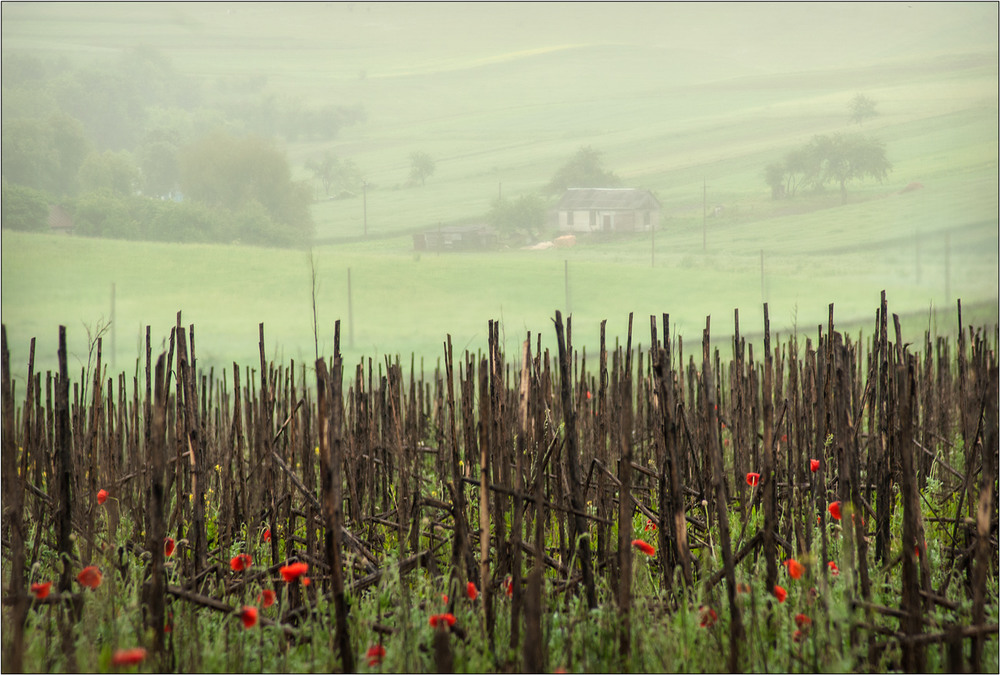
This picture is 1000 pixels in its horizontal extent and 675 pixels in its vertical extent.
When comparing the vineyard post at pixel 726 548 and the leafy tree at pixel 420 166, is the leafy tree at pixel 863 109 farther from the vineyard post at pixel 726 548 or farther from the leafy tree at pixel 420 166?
the vineyard post at pixel 726 548

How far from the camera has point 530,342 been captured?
234 centimetres

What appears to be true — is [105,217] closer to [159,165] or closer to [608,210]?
[159,165]

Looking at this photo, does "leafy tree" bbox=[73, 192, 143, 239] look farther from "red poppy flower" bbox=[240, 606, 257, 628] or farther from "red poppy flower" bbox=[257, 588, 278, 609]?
"red poppy flower" bbox=[240, 606, 257, 628]

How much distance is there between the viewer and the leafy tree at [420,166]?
59.0 feet

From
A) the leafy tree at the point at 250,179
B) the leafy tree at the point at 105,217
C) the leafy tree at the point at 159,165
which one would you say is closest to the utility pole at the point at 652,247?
the leafy tree at the point at 250,179

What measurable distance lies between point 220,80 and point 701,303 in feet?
36.7

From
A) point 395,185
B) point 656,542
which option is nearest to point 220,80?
point 395,185

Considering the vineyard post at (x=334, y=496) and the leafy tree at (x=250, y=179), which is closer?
the vineyard post at (x=334, y=496)

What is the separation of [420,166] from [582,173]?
11.0ft

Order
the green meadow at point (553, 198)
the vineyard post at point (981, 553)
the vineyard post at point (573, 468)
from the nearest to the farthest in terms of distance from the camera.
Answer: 1. the vineyard post at point (981, 553)
2. the vineyard post at point (573, 468)
3. the green meadow at point (553, 198)

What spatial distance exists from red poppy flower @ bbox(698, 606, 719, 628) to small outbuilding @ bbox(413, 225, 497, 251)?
50.0 ft

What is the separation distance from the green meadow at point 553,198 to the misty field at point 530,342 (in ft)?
0.26

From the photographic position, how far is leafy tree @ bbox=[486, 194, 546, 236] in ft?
55.6

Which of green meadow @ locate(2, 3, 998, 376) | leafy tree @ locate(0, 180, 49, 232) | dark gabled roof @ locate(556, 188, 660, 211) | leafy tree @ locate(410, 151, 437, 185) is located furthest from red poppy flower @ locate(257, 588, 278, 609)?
leafy tree @ locate(410, 151, 437, 185)
